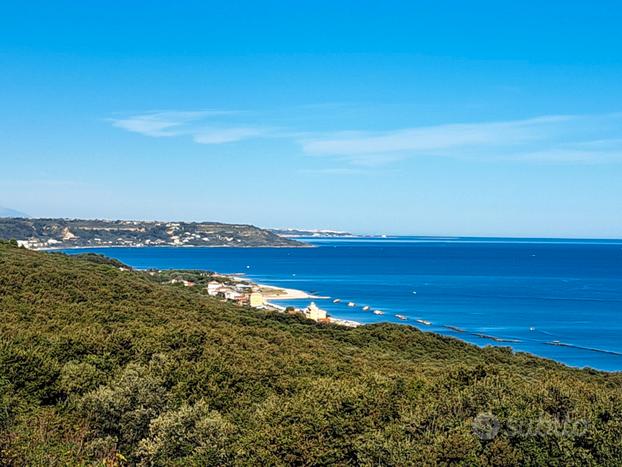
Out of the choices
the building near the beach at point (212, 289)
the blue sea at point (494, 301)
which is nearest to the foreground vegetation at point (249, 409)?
the blue sea at point (494, 301)

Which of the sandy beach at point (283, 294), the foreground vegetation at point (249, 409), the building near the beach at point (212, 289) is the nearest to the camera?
the foreground vegetation at point (249, 409)

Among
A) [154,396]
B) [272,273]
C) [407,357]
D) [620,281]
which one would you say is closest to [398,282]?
[272,273]

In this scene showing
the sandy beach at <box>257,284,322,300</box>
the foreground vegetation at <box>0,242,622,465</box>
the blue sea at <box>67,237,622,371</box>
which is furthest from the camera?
the sandy beach at <box>257,284,322,300</box>

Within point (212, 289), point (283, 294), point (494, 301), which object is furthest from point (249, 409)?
point (494, 301)

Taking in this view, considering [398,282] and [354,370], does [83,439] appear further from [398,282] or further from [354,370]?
[398,282]

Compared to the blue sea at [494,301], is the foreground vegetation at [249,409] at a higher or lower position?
higher

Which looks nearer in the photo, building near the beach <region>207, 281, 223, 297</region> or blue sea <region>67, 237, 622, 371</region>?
blue sea <region>67, 237, 622, 371</region>

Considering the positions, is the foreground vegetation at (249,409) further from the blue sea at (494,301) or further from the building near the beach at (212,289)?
the building near the beach at (212,289)

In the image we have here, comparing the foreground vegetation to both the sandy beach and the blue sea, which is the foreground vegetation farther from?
the sandy beach

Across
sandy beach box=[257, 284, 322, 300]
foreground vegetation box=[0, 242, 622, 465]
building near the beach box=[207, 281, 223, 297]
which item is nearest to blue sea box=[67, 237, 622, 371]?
sandy beach box=[257, 284, 322, 300]

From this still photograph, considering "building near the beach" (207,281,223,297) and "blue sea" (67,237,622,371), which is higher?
"building near the beach" (207,281,223,297)

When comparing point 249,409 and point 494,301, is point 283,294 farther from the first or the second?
point 249,409
